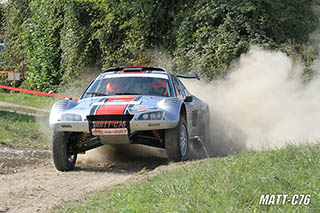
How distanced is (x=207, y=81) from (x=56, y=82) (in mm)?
10501

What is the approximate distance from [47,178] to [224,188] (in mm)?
3341

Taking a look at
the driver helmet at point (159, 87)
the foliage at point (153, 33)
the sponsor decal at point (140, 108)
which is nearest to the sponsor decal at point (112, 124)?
the sponsor decal at point (140, 108)

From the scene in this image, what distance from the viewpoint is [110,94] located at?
9219 mm

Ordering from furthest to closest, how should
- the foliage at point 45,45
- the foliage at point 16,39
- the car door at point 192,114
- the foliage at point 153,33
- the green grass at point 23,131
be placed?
the foliage at point 16,39 → the foliage at point 45,45 → the foliage at point 153,33 → the green grass at point 23,131 → the car door at point 192,114

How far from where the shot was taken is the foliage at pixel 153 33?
1658 cm

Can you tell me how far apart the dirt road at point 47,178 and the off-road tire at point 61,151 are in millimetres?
142

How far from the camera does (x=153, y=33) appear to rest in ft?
64.8

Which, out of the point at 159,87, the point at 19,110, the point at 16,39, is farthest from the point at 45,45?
the point at 159,87

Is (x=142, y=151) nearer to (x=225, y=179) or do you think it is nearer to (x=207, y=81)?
(x=225, y=179)

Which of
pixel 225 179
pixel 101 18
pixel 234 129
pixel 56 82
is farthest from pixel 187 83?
pixel 56 82

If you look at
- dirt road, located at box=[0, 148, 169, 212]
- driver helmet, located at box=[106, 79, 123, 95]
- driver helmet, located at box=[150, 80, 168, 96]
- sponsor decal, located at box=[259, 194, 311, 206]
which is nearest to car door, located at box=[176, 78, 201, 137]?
driver helmet, located at box=[150, 80, 168, 96]

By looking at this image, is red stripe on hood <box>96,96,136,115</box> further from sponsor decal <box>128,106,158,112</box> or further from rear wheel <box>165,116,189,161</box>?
rear wheel <box>165,116,189,161</box>

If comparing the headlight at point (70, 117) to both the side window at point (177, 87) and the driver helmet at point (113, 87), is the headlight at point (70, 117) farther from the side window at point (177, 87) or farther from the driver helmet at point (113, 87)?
the side window at point (177, 87)

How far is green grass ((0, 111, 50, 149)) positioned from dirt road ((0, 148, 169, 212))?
3.65 feet
